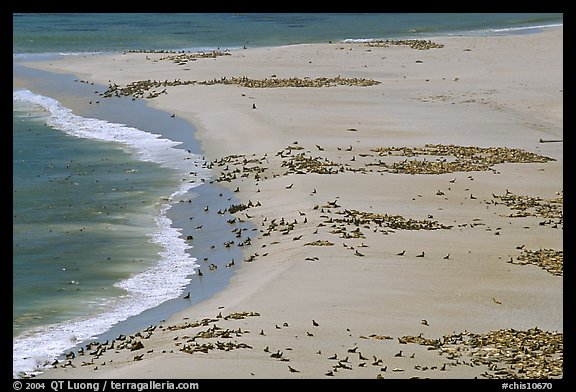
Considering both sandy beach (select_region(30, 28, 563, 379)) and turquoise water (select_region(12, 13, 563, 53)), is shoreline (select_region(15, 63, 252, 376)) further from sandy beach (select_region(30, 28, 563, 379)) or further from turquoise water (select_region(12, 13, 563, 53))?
turquoise water (select_region(12, 13, 563, 53))

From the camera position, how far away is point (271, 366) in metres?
8.14

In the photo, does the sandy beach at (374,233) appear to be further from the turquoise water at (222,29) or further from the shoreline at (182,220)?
the turquoise water at (222,29)

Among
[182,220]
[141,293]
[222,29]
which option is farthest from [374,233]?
[222,29]

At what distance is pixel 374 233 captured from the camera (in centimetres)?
1288

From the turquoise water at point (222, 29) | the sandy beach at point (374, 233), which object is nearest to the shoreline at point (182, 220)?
the sandy beach at point (374, 233)

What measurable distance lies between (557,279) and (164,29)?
1769 inches

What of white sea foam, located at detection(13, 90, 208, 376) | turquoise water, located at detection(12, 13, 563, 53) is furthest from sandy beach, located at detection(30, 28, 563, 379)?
turquoise water, located at detection(12, 13, 563, 53)

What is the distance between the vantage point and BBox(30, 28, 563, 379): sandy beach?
28.2 ft

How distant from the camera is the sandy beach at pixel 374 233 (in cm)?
860

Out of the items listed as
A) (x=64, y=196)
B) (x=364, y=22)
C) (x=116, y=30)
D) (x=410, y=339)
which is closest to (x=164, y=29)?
(x=116, y=30)

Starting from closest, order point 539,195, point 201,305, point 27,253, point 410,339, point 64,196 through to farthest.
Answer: point 410,339 → point 201,305 → point 27,253 → point 539,195 → point 64,196
